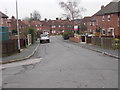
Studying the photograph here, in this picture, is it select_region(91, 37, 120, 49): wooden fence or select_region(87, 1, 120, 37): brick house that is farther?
select_region(87, 1, 120, 37): brick house

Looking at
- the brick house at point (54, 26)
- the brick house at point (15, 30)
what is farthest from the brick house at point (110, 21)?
the brick house at point (54, 26)

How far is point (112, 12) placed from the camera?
3966 cm

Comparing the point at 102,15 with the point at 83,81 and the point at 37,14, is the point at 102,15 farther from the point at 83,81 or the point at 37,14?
the point at 37,14

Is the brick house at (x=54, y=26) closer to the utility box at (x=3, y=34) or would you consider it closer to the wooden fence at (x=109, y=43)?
the wooden fence at (x=109, y=43)

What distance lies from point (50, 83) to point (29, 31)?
38068 mm

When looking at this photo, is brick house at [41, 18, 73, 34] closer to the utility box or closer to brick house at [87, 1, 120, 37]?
brick house at [87, 1, 120, 37]

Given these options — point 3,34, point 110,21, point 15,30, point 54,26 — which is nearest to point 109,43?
point 3,34

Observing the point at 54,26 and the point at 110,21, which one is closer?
the point at 110,21

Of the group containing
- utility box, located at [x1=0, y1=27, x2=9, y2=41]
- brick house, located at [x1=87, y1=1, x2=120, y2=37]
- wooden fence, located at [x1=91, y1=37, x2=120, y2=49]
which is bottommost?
wooden fence, located at [x1=91, y1=37, x2=120, y2=49]

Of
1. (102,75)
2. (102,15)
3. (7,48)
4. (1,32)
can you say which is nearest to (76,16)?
(102,15)

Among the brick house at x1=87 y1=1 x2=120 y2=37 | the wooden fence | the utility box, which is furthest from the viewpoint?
the brick house at x1=87 y1=1 x2=120 y2=37

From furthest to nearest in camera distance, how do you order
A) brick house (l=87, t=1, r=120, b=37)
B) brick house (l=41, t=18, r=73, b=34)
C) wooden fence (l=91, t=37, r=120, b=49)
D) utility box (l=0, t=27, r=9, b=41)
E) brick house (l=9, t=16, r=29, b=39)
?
brick house (l=41, t=18, r=73, b=34)
brick house (l=9, t=16, r=29, b=39)
brick house (l=87, t=1, r=120, b=37)
utility box (l=0, t=27, r=9, b=41)
wooden fence (l=91, t=37, r=120, b=49)

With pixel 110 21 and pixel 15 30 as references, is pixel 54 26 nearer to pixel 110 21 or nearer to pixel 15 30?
pixel 15 30

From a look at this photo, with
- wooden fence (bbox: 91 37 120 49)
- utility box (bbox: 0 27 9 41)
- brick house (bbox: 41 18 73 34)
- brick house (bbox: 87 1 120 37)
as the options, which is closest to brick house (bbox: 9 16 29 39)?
utility box (bbox: 0 27 9 41)
